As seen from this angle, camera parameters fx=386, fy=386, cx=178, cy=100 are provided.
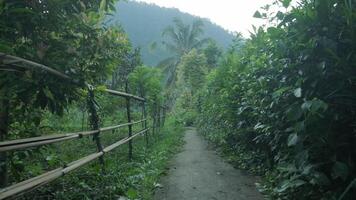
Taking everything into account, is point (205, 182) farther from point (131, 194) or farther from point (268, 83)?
point (268, 83)

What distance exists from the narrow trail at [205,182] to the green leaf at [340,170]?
191 centimetres

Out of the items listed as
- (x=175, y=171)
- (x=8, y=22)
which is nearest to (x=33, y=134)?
(x=8, y=22)

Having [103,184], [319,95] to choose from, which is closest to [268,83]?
[319,95]

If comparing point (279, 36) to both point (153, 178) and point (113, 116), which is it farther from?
point (113, 116)

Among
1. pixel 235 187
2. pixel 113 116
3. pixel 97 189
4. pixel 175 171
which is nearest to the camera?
pixel 97 189

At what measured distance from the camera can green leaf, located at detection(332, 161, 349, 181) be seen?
9.13 ft

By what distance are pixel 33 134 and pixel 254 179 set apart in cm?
346

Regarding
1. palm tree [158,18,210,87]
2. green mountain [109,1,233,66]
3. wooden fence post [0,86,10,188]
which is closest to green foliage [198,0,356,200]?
wooden fence post [0,86,10,188]

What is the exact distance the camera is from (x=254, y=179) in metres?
5.77

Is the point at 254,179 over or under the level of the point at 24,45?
under

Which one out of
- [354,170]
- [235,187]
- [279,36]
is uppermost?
[279,36]

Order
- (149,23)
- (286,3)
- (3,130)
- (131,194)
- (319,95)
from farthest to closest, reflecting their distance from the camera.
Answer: (149,23) < (131,194) < (286,3) < (319,95) < (3,130)

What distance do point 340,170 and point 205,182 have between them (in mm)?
2759

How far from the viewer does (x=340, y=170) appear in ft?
9.18
